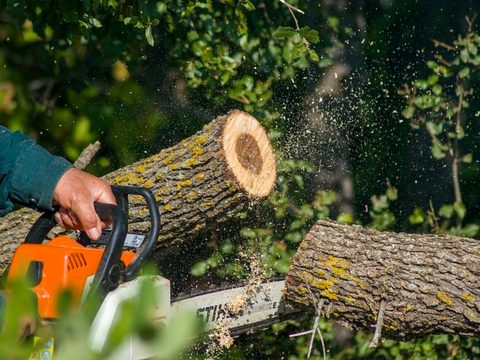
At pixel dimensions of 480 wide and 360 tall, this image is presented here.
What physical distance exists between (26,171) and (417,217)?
8.50 feet

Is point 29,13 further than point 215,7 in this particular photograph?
No

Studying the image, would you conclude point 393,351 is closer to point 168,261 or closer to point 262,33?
point 168,261

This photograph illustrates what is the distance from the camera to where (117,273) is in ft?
6.36

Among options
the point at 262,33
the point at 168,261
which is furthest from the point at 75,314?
the point at 262,33

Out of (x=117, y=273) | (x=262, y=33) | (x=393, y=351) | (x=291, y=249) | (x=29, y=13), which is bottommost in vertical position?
(x=393, y=351)

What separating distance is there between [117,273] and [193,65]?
7.20 ft

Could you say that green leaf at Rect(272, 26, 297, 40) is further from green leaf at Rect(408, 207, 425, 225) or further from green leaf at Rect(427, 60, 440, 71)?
green leaf at Rect(408, 207, 425, 225)

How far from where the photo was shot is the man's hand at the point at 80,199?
6.93ft

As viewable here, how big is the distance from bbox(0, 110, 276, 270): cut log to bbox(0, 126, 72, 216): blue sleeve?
1.97 feet

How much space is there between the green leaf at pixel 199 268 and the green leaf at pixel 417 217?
1296 mm

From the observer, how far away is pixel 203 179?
8.98 feet

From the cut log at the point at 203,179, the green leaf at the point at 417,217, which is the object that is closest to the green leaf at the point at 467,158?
the green leaf at the point at 417,217

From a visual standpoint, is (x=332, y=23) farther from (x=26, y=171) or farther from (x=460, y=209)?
(x=26, y=171)

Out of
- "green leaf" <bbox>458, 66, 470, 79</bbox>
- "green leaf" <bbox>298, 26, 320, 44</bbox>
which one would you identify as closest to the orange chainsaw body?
"green leaf" <bbox>298, 26, 320, 44</bbox>
